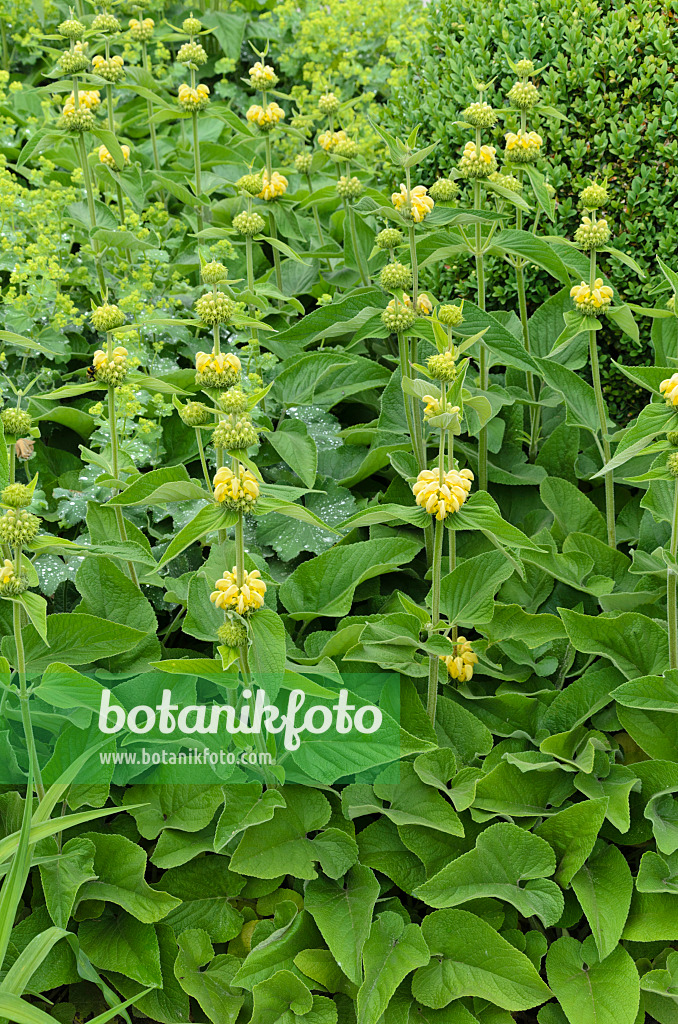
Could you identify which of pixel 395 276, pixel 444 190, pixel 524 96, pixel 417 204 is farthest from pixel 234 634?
pixel 524 96

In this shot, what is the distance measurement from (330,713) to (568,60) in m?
2.47

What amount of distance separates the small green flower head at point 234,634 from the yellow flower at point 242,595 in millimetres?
33

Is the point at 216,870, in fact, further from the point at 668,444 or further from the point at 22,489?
the point at 668,444

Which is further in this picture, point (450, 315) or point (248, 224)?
point (248, 224)

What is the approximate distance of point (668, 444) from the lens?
7.64 ft

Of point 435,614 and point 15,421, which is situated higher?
point 15,421

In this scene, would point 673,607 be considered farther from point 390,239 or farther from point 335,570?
point 390,239

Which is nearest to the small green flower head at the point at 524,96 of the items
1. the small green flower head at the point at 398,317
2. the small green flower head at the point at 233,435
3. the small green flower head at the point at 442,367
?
the small green flower head at the point at 398,317

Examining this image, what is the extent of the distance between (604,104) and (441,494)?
1992 mm

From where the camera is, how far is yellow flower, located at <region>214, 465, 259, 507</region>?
2.06m

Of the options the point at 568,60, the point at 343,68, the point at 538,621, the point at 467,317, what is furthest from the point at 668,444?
the point at 343,68

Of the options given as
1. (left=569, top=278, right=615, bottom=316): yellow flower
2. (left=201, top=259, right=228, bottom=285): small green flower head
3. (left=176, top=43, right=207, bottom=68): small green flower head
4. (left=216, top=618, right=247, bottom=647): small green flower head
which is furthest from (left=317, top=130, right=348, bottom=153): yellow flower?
(left=216, top=618, right=247, bottom=647): small green flower head

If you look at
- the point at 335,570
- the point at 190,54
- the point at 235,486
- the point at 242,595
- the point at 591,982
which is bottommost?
the point at 591,982

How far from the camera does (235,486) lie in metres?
2.06
